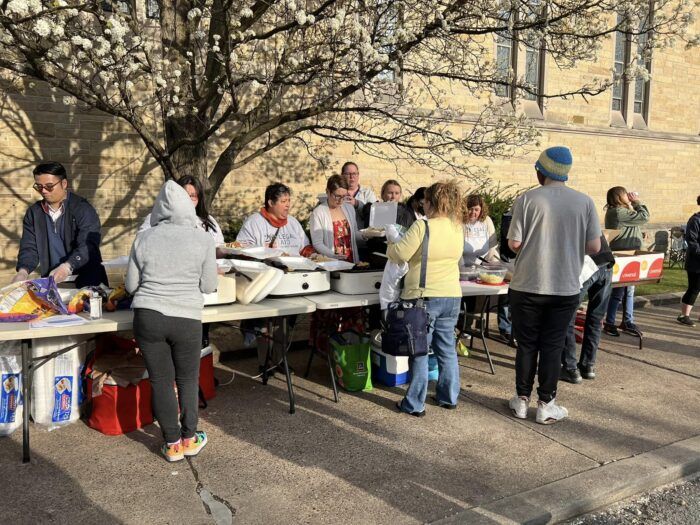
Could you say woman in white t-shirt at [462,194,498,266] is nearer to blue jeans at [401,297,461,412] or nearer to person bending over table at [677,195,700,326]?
blue jeans at [401,297,461,412]

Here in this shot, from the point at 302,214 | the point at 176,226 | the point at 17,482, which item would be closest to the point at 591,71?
the point at 302,214

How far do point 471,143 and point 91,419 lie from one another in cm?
516

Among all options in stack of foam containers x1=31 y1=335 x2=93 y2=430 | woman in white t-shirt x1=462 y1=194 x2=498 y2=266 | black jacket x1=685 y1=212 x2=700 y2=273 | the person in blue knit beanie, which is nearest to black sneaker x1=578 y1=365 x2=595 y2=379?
the person in blue knit beanie

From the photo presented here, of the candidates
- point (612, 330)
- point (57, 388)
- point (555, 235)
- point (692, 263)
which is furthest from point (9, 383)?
point (692, 263)

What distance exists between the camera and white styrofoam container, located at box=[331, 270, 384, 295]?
5.19m

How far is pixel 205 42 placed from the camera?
5906 mm

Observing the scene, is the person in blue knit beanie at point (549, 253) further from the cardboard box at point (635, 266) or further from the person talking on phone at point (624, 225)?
the person talking on phone at point (624, 225)

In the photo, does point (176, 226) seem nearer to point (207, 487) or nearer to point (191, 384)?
point (191, 384)

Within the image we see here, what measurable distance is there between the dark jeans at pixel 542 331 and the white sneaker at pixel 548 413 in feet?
0.15

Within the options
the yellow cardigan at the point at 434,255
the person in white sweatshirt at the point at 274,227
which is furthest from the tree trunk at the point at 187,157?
the yellow cardigan at the point at 434,255

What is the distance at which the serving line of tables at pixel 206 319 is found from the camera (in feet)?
13.1

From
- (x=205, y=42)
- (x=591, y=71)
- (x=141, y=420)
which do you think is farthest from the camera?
(x=591, y=71)

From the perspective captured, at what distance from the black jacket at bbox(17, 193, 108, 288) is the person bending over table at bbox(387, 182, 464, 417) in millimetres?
2358

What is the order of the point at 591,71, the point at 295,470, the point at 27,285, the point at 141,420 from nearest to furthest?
1. the point at 295,470
2. the point at 27,285
3. the point at 141,420
4. the point at 591,71
